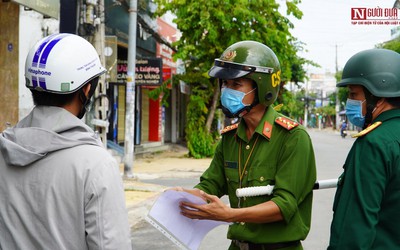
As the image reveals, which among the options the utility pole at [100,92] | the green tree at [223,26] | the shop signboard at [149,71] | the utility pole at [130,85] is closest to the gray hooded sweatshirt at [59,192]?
the utility pole at [100,92]

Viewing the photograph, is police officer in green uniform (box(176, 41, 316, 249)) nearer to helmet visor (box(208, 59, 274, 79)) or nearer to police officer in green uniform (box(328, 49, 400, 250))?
helmet visor (box(208, 59, 274, 79))

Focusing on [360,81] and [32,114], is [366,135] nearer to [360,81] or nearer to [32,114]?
[360,81]

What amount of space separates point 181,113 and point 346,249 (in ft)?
85.4

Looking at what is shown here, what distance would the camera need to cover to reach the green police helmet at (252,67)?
2.58 m

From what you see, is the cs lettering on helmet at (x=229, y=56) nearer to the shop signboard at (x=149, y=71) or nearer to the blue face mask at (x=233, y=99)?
the blue face mask at (x=233, y=99)

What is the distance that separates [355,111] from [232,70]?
0.63 meters

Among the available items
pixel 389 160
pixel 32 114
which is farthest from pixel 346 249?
pixel 32 114

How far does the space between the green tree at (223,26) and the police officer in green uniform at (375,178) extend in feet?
47.8

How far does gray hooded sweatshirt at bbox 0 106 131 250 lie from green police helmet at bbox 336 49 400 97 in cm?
110

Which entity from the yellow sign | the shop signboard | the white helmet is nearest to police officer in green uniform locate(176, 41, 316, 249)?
the white helmet

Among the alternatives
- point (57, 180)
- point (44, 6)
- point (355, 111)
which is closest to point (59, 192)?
point (57, 180)

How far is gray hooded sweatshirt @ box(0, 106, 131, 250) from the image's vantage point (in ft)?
5.76

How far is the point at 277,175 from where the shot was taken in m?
2.40

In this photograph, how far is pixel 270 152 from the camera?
2500mm
